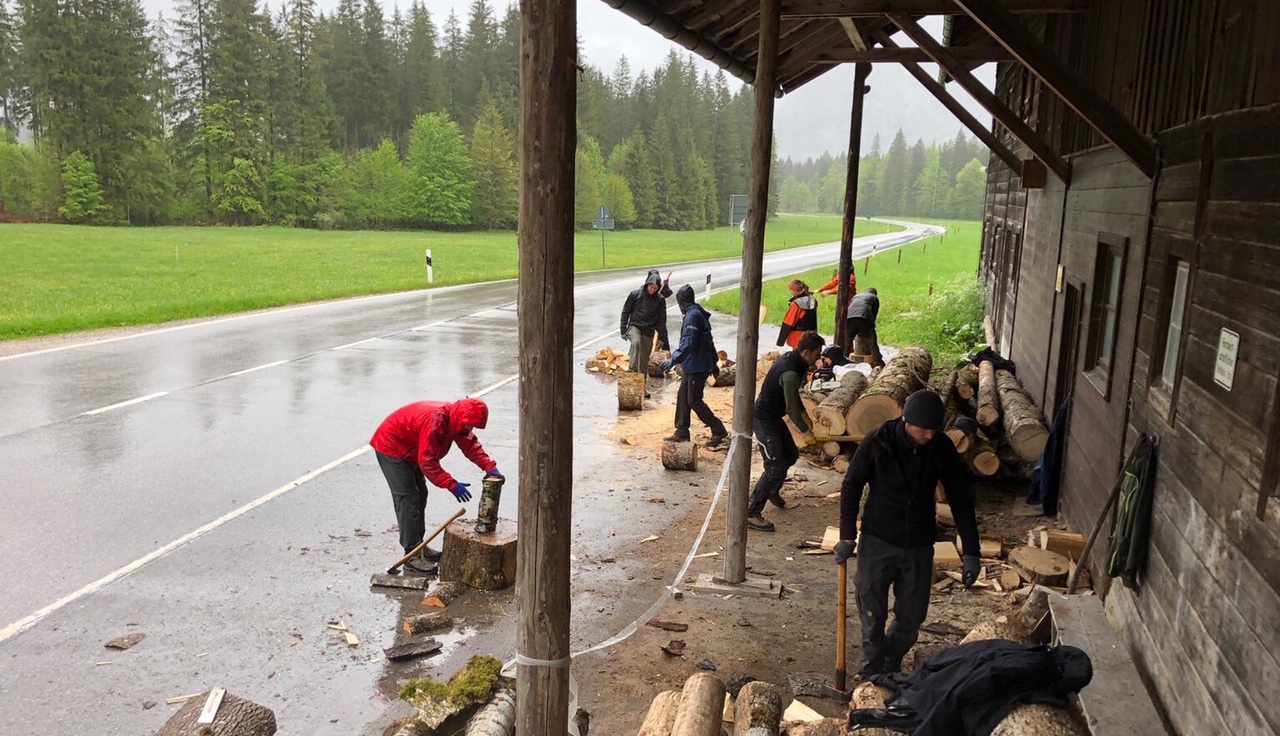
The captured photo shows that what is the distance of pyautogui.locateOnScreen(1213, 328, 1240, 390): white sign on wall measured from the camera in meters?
4.23

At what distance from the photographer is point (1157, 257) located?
19.7 feet

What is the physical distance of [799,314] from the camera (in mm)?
14242

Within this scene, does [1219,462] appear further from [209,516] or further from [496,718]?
[209,516]

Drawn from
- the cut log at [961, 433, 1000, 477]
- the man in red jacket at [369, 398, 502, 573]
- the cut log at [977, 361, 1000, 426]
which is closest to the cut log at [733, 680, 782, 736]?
the man in red jacket at [369, 398, 502, 573]

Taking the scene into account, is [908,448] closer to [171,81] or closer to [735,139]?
[171,81]

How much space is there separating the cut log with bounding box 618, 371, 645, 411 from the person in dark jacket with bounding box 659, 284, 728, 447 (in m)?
1.66

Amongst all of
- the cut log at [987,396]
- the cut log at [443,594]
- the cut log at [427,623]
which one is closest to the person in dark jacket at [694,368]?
the cut log at [987,396]

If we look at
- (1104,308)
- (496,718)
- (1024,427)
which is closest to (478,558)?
(496,718)

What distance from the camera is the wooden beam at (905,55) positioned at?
11.2 m

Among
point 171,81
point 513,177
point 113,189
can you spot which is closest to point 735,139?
point 513,177

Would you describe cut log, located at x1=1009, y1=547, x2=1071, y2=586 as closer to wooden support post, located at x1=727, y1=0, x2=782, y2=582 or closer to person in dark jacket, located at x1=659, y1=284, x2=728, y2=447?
wooden support post, located at x1=727, y1=0, x2=782, y2=582

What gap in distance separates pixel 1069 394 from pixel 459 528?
6.01 metres

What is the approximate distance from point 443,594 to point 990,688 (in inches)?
164

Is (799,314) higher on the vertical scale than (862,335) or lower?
higher
